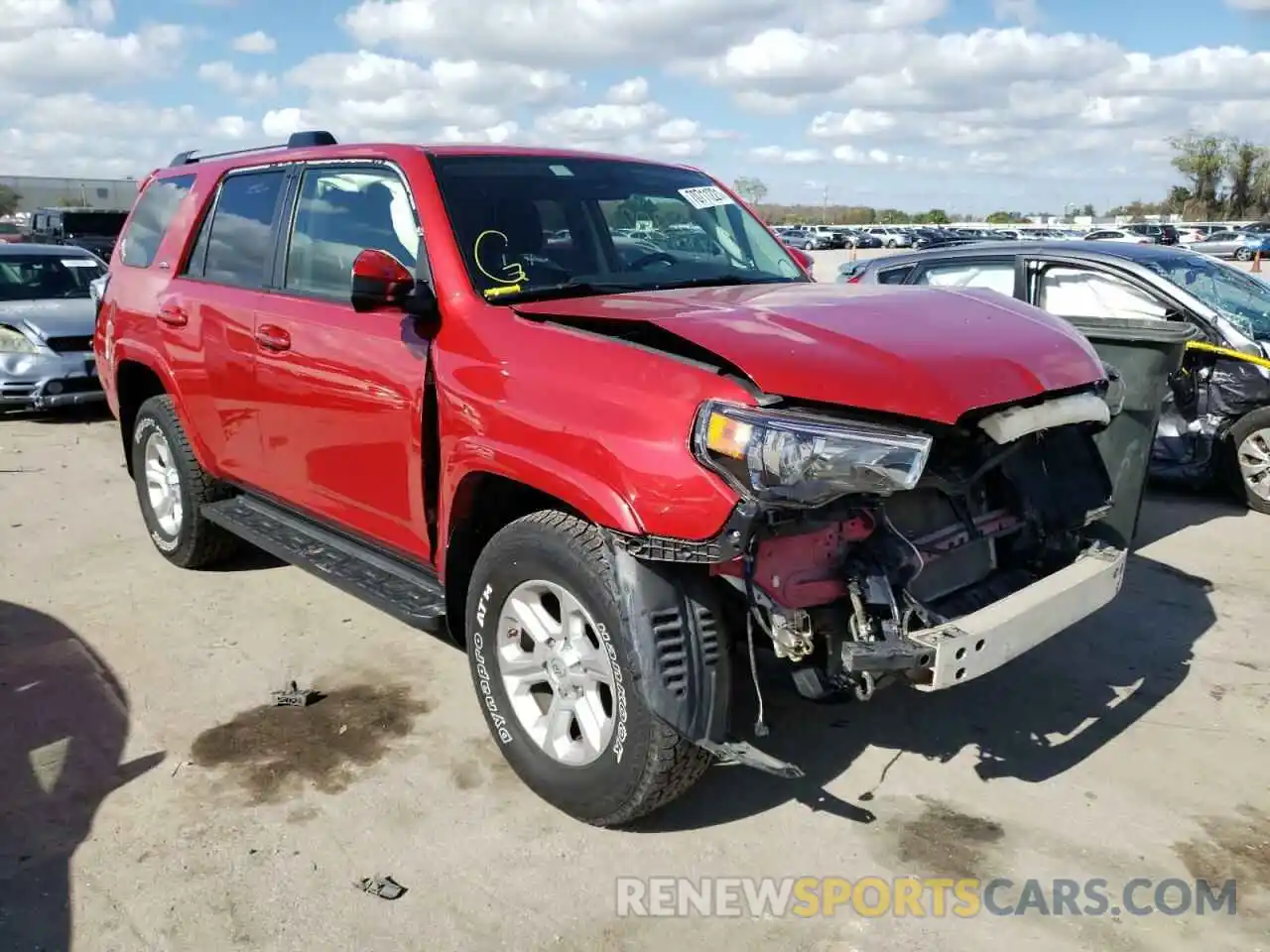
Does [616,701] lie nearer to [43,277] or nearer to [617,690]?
[617,690]

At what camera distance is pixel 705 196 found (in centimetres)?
456

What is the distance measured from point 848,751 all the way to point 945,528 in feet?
3.08

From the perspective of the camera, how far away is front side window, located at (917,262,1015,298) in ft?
23.4

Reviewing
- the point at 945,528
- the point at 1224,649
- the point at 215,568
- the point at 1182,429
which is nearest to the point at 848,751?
the point at 945,528

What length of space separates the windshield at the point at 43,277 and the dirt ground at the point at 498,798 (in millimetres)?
7260

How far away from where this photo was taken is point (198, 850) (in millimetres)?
3115

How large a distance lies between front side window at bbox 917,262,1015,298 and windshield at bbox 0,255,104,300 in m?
8.86

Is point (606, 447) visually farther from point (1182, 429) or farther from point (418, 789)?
point (1182, 429)

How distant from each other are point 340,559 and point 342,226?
52.2 inches

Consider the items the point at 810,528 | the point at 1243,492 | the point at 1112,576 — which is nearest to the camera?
the point at 810,528

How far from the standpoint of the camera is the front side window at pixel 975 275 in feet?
23.4

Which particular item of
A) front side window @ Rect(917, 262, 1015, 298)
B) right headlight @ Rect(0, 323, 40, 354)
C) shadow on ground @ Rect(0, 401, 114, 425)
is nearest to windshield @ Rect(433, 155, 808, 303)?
front side window @ Rect(917, 262, 1015, 298)

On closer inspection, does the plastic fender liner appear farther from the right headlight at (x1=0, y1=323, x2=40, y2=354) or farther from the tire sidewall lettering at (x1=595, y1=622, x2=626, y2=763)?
the right headlight at (x1=0, y1=323, x2=40, y2=354)

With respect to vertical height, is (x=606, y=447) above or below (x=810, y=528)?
above
